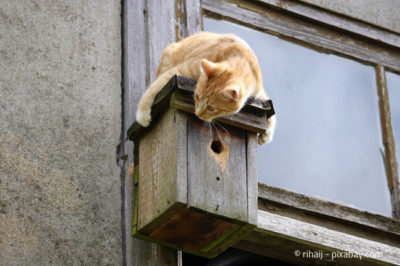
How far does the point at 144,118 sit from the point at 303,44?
1.76 m

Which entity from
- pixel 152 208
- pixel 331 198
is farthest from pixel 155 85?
pixel 331 198

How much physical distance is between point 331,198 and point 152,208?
1520 mm

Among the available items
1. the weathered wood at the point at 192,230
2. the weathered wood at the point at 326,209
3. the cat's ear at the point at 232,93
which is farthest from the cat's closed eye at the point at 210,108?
the weathered wood at the point at 326,209

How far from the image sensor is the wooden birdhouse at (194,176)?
3084 millimetres

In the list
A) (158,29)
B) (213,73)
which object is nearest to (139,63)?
(158,29)

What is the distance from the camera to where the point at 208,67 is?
3385 mm

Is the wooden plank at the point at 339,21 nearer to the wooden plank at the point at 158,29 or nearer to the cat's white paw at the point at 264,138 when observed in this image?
the wooden plank at the point at 158,29

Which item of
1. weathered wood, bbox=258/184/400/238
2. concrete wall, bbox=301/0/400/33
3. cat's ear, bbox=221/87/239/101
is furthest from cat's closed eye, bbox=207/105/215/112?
concrete wall, bbox=301/0/400/33

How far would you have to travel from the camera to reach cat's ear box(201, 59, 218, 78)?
11.1 feet

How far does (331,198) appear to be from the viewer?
172 inches

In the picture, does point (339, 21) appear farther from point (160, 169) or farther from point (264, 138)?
point (160, 169)

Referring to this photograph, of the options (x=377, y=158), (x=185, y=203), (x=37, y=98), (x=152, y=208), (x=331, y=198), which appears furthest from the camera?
(x=377, y=158)

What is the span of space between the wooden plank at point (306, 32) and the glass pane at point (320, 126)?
5cm

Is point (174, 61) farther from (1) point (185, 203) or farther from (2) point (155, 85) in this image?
(1) point (185, 203)
